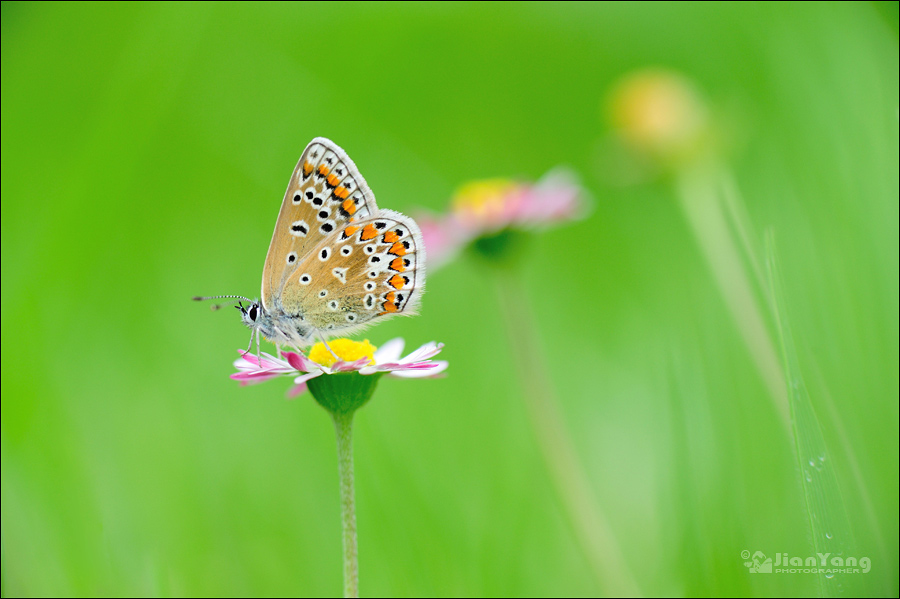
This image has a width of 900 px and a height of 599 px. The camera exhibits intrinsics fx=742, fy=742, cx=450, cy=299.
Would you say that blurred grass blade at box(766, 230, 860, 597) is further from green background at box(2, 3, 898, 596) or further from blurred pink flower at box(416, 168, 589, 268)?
blurred pink flower at box(416, 168, 589, 268)

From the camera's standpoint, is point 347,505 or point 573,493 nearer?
point 347,505

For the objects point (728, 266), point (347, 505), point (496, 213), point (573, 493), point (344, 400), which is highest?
point (496, 213)

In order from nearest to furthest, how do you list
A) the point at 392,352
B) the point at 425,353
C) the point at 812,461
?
the point at 812,461 → the point at 425,353 → the point at 392,352

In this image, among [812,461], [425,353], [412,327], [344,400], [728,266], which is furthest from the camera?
[412,327]

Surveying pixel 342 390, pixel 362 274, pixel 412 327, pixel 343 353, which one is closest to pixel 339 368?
pixel 342 390

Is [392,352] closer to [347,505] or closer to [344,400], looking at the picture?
[344,400]
